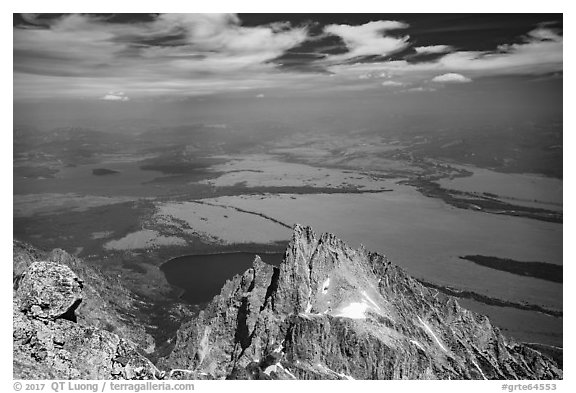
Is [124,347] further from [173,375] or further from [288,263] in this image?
[288,263]

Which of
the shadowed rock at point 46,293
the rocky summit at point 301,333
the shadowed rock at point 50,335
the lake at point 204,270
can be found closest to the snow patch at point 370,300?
the rocky summit at point 301,333

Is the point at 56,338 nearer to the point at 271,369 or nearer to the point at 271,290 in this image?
the point at 271,369

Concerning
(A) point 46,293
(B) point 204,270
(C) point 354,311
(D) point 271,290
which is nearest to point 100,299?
(D) point 271,290

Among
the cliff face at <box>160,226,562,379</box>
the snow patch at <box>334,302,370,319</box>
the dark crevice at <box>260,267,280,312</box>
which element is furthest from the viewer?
the dark crevice at <box>260,267,280,312</box>

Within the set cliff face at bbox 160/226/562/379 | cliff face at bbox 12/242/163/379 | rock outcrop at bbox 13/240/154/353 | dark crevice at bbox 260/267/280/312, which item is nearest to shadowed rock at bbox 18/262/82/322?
cliff face at bbox 12/242/163/379

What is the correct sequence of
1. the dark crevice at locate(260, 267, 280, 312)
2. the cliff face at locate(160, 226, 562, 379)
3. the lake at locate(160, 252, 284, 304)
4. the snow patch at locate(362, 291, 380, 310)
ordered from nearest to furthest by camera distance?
1. the cliff face at locate(160, 226, 562, 379)
2. the snow patch at locate(362, 291, 380, 310)
3. the dark crevice at locate(260, 267, 280, 312)
4. the lake at locate(160, 252, 284, 304)

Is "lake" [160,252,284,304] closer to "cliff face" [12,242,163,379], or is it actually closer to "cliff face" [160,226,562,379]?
"cliff face" [160,226,562,379]

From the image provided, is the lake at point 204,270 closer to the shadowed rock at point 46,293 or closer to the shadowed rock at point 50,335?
the shadowed rock at point 50,335

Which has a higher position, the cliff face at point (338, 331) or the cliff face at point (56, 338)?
the cliff face at point (56, 338)

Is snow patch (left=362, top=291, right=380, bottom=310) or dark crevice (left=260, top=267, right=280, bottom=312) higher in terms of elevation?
snow patch (left=362, top=291, right=380, bottom=310)
